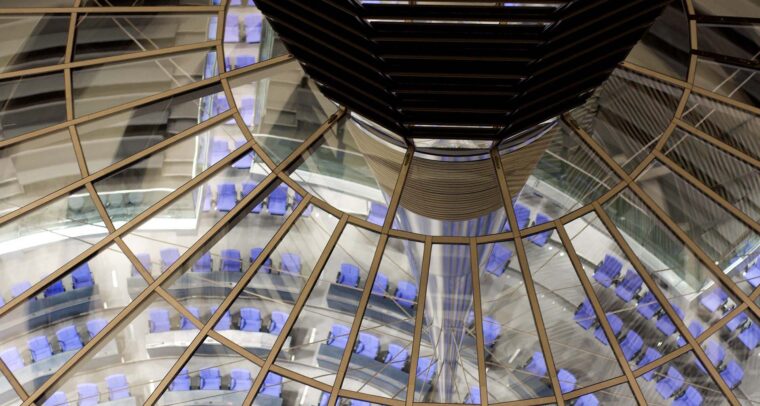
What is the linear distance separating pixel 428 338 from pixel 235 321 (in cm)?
542

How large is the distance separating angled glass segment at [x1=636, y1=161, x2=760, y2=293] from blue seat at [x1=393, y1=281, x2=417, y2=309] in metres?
7.03

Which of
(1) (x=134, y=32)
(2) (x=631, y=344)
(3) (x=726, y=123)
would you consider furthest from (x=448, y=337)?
(1) (x=134, y=32)

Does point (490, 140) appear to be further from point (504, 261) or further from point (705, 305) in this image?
point (705, 305)

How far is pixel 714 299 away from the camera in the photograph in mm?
26422

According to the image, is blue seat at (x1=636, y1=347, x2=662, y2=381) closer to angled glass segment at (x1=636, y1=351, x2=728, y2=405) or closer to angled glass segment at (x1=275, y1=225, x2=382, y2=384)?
angled glass segment at (x1=636, y1=351, x2=728, y2=405)

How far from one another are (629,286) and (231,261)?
11.0m

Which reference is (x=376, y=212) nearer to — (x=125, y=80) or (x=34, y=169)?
(x=125, y=80)

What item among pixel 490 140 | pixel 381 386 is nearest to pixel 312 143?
pixel 490 140

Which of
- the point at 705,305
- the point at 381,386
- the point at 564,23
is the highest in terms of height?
the point at 564,23

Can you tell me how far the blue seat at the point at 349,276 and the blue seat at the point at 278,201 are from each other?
2.30 meters

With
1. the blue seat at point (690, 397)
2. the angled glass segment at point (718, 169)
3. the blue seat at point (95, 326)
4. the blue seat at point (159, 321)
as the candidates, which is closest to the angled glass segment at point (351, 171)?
the blue seat at point (159, 321)

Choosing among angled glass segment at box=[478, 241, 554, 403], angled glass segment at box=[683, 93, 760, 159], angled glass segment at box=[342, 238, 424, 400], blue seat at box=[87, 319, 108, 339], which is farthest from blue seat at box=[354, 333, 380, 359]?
angled glass segment at box=[683, 93, 760, 159]

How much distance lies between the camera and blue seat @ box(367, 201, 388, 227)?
26.7 m

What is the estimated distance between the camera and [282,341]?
2634 centimetres
